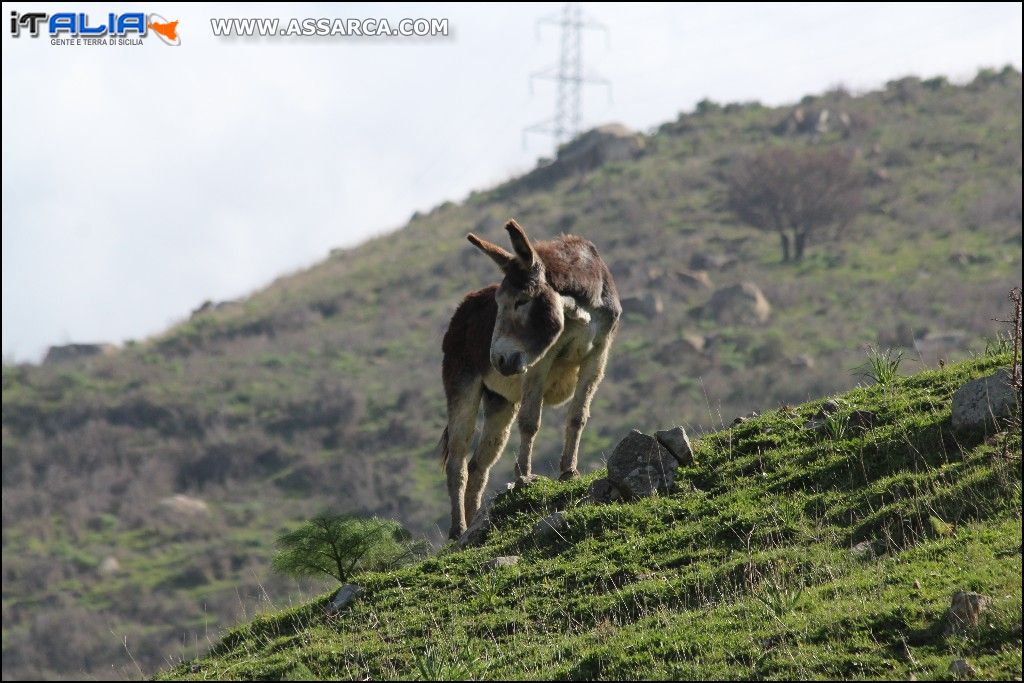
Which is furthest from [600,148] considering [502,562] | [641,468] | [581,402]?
[502,562]

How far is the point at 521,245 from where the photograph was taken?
40.6ft

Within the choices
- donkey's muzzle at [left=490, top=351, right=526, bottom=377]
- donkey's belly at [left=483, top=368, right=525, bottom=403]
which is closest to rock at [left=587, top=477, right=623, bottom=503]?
donkey's muzzle at [left=490, top=351, right=526, bottom=377]

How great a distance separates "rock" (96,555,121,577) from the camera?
149ft

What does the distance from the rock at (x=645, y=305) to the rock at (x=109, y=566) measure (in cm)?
2170

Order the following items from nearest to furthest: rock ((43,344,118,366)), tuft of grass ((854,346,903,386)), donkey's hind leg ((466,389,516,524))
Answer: tuft of grass ((854,346,903,386))
donkey's hind leg ((466,389,516,524))
rock ((43,344,118,366))

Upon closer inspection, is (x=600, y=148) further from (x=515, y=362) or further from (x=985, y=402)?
(x=985, y=402)

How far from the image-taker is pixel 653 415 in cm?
4759

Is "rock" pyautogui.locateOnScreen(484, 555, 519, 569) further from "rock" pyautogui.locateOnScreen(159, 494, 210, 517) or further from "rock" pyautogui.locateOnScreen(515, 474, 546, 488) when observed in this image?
"rock" pyautogui.locateOnScreen(159, 494, 210, 517)

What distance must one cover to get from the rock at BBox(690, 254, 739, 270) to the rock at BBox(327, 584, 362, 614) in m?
50.8

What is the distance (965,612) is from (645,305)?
4857 cm

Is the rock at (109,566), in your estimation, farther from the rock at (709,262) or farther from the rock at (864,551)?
the rock at (864,551)

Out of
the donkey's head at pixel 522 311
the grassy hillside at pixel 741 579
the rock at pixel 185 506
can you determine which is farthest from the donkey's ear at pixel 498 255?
the rock at pixel 185 506

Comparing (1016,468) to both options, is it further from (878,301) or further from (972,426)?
(878,301)

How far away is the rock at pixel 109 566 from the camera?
4553 cm
